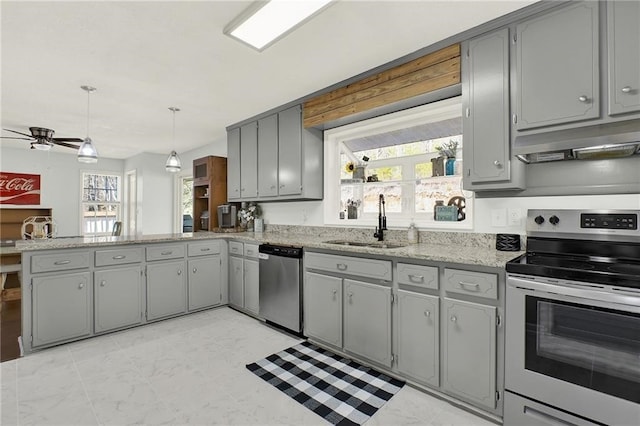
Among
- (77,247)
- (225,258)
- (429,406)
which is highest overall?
(77,247)

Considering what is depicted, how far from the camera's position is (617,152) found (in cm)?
176

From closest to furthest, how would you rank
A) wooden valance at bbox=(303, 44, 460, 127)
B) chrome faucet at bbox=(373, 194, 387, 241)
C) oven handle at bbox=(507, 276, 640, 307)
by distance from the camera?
oven handle at bbox=(507, 276, 640, 307) → wooden valance at bbox=(303, 44, 460, 127) → chrome faucet at bbox=(373, 194, 387, 241)

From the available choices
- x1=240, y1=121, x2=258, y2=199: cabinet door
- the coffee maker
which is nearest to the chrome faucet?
x1=240, y1=121, x2=258, y2=199: cabinet door

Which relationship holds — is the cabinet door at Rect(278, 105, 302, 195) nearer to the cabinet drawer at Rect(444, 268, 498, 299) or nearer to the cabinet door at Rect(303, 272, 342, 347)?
the cabinet door at Rect(303, 272, 342, 347)

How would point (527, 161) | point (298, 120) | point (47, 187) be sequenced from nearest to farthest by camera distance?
1. point (527, 161)
2. point (298, 120)
3. point (47, 187)

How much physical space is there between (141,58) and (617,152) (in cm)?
351

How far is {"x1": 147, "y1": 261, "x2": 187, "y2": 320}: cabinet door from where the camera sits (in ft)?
11.0

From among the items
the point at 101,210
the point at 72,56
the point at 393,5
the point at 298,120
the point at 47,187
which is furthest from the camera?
the point at 101,210

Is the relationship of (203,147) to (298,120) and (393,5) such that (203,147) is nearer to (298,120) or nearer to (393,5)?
(298,120)

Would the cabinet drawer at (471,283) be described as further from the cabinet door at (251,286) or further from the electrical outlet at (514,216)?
the cabinet door at (251,286)

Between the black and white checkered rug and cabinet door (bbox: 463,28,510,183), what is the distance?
165cm

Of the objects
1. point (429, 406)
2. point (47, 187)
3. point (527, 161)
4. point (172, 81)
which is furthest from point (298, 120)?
point (47, 187)

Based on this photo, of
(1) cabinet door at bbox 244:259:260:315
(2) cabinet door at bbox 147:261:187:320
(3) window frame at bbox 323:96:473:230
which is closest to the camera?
(3) window frame at bbox 323:96:473:230

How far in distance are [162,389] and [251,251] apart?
1.68 meters
